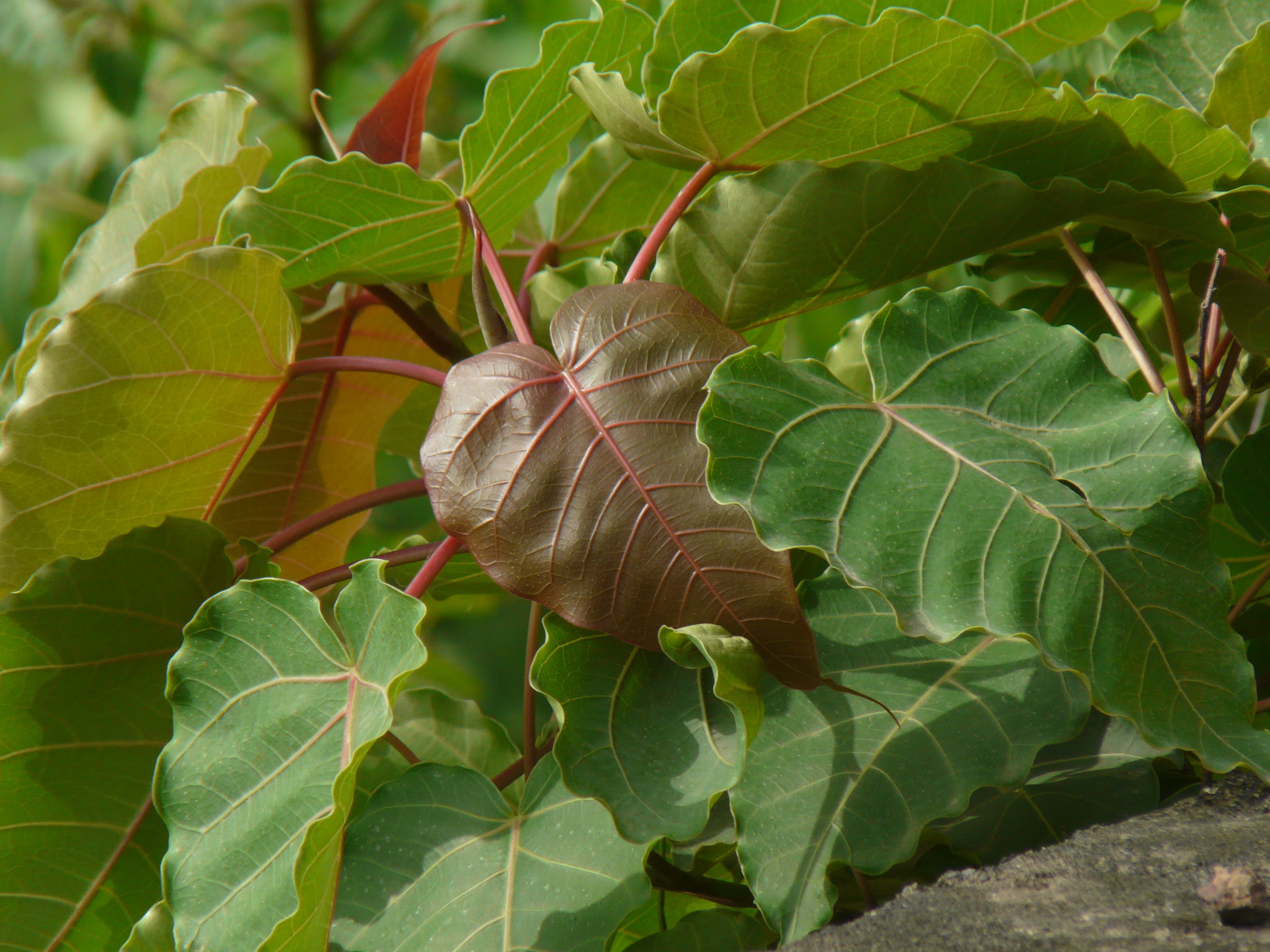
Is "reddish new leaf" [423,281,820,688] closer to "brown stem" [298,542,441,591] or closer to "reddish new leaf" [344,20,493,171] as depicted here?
"brown stem" [298,542,441,591]

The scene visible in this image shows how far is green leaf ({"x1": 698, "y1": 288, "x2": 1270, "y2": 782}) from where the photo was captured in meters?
0.35

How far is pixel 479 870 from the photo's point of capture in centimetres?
44

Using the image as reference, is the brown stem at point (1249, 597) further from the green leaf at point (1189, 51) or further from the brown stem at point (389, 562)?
the brown stem at point (389, 562)

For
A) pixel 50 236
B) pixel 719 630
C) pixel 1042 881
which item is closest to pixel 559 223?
pixel 719 630

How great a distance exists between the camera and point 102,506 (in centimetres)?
50

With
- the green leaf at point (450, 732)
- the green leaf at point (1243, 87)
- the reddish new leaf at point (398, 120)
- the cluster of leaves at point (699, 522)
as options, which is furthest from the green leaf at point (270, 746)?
the green leaf at point (1243, 87)

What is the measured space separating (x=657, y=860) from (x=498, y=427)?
24 centimetres

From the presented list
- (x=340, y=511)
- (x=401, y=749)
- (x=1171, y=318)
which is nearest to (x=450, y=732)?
(x=401, y=749)

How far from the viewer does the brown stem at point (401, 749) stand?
0.57 meters

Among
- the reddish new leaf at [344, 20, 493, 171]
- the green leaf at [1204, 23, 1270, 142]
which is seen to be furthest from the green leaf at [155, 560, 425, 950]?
the green leaf at [1204, 23, 1270, 142]

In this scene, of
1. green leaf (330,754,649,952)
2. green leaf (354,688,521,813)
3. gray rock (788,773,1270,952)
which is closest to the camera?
gray rock (788,773,1270,952)

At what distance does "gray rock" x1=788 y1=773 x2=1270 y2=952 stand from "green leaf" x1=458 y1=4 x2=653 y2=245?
0.39 metres

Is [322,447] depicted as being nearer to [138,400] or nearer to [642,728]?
[138,400]

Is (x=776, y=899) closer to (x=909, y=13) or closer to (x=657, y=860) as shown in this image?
(x=657, y=860)
